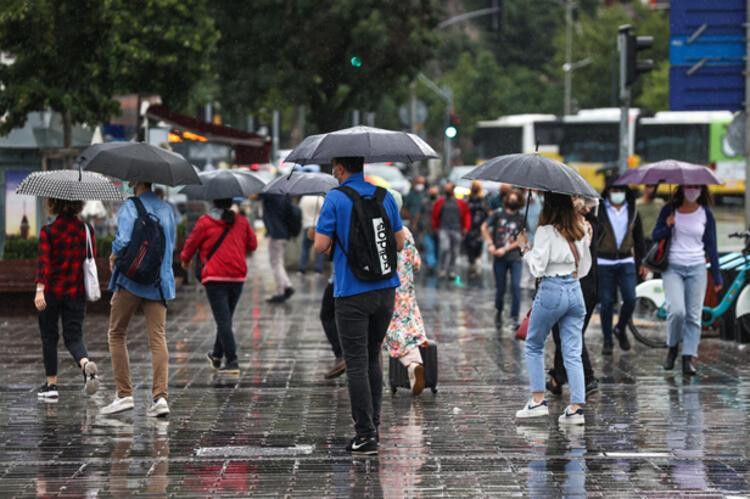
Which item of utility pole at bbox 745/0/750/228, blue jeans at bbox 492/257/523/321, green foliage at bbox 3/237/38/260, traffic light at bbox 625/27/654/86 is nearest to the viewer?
utility pole at bbox 745/0/750/228

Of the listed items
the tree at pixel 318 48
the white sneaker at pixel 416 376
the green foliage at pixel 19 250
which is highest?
the tree at pixel 318 48

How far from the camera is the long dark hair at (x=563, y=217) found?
10469 millimetres

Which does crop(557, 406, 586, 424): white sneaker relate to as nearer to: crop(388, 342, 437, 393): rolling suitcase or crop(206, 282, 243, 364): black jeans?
crop(388, 342, 437, 393): rolling suitcase

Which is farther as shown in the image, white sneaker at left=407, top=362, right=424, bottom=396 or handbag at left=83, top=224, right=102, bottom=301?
handbag at left=83, top=224, right=102, bottom=301

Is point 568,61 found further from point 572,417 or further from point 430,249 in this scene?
point 572,417

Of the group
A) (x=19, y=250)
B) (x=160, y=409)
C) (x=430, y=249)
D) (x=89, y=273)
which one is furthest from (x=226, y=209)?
(x=430, y=249)

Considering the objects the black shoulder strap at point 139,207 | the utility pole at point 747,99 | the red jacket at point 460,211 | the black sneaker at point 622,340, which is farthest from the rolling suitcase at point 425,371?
the red jacket at point 460,211

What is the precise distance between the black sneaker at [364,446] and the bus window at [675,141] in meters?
50.9

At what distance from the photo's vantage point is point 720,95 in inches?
695

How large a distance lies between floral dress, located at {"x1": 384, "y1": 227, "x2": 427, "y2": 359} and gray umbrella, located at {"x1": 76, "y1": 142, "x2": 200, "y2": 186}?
176 cm

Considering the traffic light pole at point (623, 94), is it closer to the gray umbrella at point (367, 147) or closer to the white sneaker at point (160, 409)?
the gray umbrella at point (367, 147)

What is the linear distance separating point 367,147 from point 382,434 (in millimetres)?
1875

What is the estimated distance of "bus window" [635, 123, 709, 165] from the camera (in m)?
59.2

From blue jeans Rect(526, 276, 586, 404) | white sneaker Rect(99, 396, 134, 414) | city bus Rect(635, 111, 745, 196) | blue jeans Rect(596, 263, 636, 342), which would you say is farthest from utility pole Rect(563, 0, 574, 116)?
white sneaker Rect(99, 396, 134, 414)
